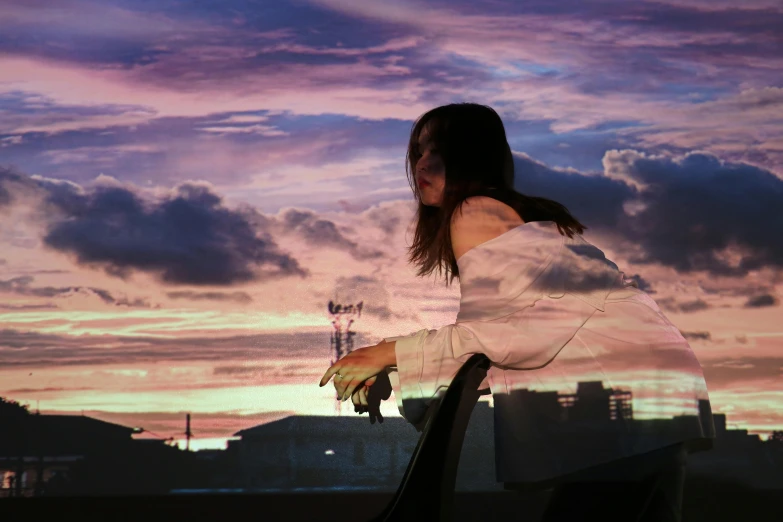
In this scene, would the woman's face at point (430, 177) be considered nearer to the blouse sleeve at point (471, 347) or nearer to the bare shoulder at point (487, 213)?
the bare shoulder at point (487, 213)

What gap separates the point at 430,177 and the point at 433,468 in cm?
55

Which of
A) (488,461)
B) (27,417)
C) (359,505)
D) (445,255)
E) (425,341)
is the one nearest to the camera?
(425,341)

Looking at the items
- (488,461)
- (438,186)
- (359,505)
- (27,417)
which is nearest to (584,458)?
(438,186)

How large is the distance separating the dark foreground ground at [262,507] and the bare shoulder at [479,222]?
0.85 metres

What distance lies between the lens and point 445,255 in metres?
1.23

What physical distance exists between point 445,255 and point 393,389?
27cm

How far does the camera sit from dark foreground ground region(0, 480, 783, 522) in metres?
1.83

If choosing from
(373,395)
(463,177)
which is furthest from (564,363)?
(463,177)

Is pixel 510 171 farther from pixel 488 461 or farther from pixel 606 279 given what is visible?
pixel 488 461

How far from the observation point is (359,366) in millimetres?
980

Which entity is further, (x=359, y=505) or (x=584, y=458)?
(x=359, y=505)

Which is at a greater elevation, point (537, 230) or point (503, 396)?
point (537, 230)

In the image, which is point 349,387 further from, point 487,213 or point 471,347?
point 487,213

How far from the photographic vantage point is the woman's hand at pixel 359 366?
965 millimetres
